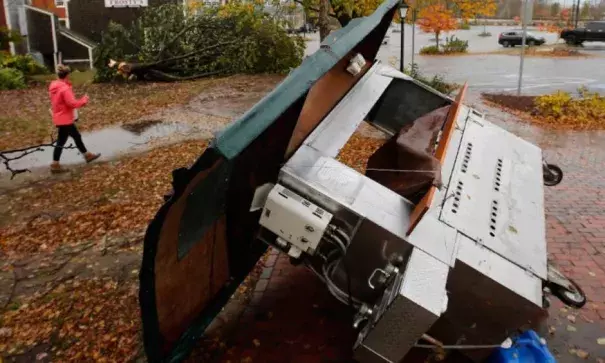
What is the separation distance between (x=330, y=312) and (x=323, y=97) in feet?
5.95

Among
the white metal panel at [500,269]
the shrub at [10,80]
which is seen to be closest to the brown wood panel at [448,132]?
the white metal panel at [500,269]

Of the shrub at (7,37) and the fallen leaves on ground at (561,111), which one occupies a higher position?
the shrub at (7,37)

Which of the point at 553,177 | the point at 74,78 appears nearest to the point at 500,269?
the point at 553,177

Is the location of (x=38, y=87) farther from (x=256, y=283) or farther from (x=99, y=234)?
(x=256, y=283)

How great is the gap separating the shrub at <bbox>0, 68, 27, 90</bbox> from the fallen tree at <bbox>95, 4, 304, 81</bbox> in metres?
2.54

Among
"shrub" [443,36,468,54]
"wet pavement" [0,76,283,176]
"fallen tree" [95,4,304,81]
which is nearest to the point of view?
"wet pavement" [0,76,283,176]

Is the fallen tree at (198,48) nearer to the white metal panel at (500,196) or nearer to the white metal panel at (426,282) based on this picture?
the white metal panel at (500,196)

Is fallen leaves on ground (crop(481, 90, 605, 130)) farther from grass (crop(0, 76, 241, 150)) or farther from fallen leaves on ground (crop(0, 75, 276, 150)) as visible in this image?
grass (crop(0, 76, 241, 150))

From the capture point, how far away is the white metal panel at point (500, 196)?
306 centimetres

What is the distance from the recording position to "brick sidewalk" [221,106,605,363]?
13.0 ft

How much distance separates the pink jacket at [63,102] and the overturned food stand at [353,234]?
5.51m

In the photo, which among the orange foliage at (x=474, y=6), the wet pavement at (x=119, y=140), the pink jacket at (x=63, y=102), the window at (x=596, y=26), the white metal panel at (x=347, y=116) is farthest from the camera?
the window at (x=596, y=26)

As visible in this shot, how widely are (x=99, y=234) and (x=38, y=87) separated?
13.1 m

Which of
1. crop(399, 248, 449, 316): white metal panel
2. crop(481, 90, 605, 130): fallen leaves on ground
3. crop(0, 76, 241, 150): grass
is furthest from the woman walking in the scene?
crop(481, 90, 605, 130): fallen leaves on ground
